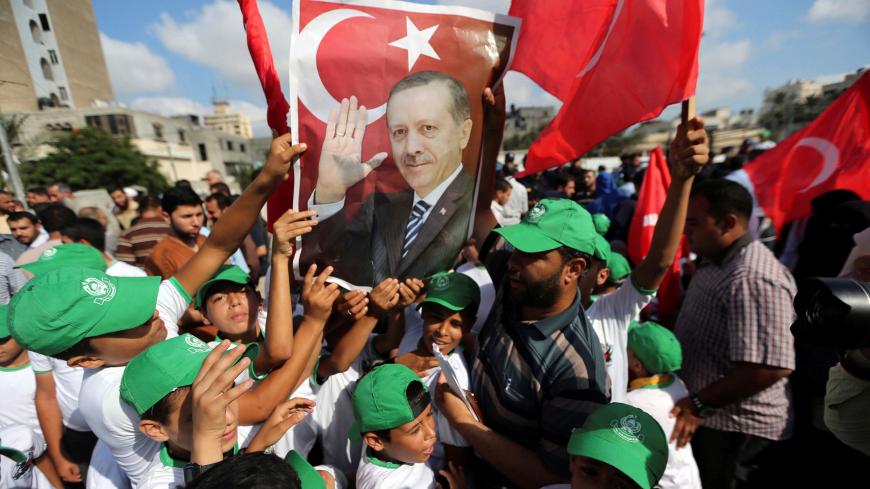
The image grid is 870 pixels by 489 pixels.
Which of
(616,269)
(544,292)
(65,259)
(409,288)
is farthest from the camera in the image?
(616,269)

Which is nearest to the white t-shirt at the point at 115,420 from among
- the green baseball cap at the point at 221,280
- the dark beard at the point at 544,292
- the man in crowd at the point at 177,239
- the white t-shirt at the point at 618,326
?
the green baseball cap at the point at 221,280

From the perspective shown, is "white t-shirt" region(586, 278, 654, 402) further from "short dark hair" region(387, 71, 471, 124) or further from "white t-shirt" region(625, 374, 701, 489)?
"short dark hair" region(387, 71, 471, 124)

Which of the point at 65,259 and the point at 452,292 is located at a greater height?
the point at 65,259

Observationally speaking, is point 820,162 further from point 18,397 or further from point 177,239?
point 18,397

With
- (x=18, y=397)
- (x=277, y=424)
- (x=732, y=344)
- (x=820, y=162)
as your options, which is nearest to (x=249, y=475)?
(x=277, y=424)

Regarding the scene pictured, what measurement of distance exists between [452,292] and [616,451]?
3.58 ft

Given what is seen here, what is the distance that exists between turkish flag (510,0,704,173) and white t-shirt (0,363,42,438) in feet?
10.7

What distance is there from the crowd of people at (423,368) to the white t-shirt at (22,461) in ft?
0.05

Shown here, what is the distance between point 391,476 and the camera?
1746 millimetres

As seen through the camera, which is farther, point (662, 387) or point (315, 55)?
point (662, 387)

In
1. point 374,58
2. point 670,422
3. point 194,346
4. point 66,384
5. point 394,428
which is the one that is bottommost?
point 670,422

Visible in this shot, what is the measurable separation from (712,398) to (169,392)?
2.56 m

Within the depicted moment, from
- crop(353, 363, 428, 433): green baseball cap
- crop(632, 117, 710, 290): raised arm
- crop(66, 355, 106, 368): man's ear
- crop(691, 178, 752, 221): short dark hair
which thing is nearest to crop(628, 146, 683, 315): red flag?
crop(691, 178, 752, 221): short dark hair

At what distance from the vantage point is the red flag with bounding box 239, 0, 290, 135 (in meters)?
1.71
